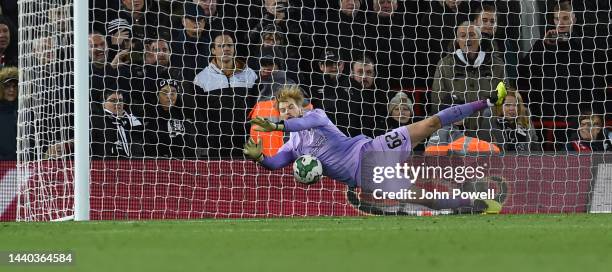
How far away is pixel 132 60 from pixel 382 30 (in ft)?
7.92

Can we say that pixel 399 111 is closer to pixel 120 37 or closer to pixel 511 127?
pixel 511 127

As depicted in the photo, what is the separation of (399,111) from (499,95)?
934 millimetres

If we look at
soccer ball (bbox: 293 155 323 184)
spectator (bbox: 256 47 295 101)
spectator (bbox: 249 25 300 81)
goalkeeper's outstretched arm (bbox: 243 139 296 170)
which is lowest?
soccer ball (bbox: 293 155 323 184)

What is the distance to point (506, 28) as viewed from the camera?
10.8 metres

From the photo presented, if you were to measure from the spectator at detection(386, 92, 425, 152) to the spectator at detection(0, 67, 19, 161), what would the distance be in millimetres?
3449

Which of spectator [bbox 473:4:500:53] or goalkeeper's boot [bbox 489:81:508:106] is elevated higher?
spectator [bbox 473:4:500:53]

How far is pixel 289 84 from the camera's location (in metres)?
10.4

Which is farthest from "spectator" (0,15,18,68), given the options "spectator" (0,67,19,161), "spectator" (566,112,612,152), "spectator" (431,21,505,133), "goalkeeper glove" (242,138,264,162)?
"spectator" (566,112,612,152)

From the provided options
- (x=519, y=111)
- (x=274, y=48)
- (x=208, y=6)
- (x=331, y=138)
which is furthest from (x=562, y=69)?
(x=208, y=6)

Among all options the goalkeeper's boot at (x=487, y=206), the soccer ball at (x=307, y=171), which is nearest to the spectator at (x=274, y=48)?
the soccer ball at (x=307, y=171)

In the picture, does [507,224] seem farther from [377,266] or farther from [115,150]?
[115,150]

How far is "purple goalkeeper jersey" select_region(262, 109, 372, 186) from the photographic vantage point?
10195 mm

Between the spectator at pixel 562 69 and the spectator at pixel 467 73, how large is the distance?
401 mm

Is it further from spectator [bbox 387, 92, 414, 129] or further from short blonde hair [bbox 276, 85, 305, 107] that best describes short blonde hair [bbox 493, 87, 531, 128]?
short blonde hair [bbox 276, 85, 305, 107]
